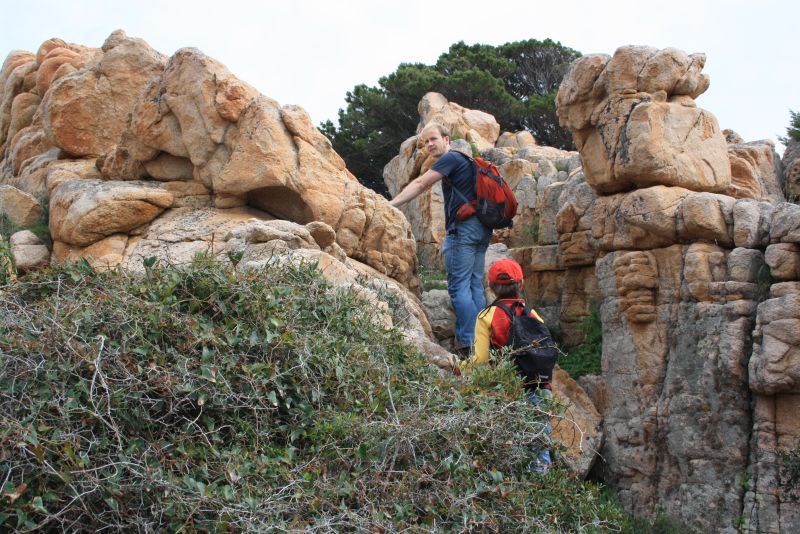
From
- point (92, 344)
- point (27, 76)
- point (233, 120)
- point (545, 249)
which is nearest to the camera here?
point (92, 344)

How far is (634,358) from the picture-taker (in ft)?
29.8

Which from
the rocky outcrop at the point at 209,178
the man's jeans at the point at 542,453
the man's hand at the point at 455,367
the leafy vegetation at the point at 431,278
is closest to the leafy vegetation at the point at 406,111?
the leafy vegetation at the point at 431,278

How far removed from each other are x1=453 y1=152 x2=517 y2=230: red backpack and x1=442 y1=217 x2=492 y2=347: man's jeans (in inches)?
3.9

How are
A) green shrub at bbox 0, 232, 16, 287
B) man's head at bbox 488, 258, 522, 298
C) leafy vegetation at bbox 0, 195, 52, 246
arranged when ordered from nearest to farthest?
1. green shrub at bbox 0, 232, 16, 287
2. man's head at bbox 488, 258, 522, 298
3. leafy vegetation at bbox 0, 195, 52, 246

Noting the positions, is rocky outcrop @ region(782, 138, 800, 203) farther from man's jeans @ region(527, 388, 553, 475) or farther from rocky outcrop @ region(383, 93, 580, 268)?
man's jeans @ region(527, 388, 553, 475)

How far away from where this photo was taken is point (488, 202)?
321 inches

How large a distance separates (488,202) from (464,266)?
2.06 ft

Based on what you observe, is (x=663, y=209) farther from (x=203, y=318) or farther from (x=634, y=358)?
(x=203, y=318)

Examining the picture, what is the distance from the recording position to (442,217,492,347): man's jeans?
821 centimetres

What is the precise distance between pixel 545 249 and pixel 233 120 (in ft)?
13.8

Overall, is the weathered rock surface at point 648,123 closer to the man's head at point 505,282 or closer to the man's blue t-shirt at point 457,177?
the man's blue t-shirt at point 457,177

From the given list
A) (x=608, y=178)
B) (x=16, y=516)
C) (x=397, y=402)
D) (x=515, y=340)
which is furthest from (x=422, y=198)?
(x=16, y=516)

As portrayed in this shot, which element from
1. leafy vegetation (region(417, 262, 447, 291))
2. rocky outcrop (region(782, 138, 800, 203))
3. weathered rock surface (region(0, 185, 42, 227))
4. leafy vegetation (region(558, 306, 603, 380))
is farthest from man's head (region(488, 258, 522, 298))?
rocky outcrop (region(782, 138, 800, 203))

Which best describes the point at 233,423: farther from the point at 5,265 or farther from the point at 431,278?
the point at 431,278
